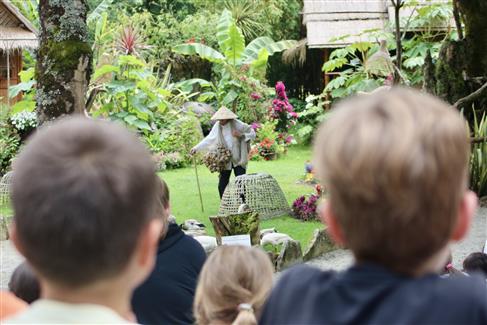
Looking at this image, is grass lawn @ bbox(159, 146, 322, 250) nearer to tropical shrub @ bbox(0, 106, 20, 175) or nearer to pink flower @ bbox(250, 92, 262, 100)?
pink flower @ bbox(250, 92, 262, 100)

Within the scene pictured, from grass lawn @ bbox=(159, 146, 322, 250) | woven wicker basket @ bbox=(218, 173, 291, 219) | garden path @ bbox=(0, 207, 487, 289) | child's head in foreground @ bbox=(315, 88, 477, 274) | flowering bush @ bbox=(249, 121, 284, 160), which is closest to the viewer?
child's head in foreground @ bbox=(315, 88, 477, 274)

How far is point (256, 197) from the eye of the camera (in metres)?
10.0

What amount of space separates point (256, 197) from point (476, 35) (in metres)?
4.06

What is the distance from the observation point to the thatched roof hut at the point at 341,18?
20.2m

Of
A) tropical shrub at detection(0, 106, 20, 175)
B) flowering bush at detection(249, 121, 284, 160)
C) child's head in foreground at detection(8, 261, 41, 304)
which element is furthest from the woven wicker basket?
child's head in foreground at detection(8, 261, 41, 304)

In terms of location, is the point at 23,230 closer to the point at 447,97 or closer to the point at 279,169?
the point at 447,97

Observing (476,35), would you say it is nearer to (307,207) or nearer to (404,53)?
(307,207)

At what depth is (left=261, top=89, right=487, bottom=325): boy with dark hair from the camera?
1.18m

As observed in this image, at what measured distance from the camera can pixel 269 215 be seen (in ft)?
33.1

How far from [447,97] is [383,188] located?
9994 millimetres

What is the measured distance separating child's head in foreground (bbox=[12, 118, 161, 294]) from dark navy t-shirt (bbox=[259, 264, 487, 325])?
34 cm

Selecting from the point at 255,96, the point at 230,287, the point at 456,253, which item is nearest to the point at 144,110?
the point at 255,96

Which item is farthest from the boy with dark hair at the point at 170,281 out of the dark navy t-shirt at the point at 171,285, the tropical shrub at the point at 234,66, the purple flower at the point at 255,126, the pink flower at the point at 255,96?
the tropical shrub at the point at 234,66

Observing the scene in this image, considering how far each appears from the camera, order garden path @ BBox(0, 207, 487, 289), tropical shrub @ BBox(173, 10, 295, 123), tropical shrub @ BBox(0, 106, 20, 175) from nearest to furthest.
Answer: garden path @ BBox(0, 207, 487, 289), tropical shrub @ BBox(0, 106, 20, 175), tropical shrub @ BBox(173, 10, 295, 123)
